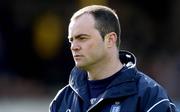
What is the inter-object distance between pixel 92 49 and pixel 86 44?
0.19 feet

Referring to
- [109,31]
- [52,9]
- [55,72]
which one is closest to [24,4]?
[52,9]

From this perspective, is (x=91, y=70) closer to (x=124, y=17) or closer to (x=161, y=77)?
(x=161, y=77)

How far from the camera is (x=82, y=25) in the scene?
7301 millimetres

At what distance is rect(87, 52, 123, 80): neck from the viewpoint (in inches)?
287

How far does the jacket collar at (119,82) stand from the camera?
281 inches

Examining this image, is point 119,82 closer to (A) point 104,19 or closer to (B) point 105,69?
(B) point 105,69

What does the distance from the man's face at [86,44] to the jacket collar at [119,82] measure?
190 mm

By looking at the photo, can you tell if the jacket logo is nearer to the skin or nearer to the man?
the man

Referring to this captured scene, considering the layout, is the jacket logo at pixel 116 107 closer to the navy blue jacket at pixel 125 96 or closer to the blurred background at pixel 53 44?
the navy blue jacket at pixel 125 96

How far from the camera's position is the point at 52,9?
64.1ft

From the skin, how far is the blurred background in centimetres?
940

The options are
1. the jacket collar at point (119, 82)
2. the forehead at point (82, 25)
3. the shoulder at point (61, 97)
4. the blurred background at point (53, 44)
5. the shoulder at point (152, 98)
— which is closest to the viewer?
the shoulder at point (152, 98)

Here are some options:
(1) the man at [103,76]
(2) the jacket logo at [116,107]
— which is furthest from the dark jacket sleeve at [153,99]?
(2) the jacket logo at [116,107]

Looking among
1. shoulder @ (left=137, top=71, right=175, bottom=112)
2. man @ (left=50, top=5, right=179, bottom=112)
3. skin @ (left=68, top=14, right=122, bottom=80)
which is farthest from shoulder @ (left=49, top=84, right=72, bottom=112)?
shoulder @ (left=137, top=71, right=175, bottom=112)
